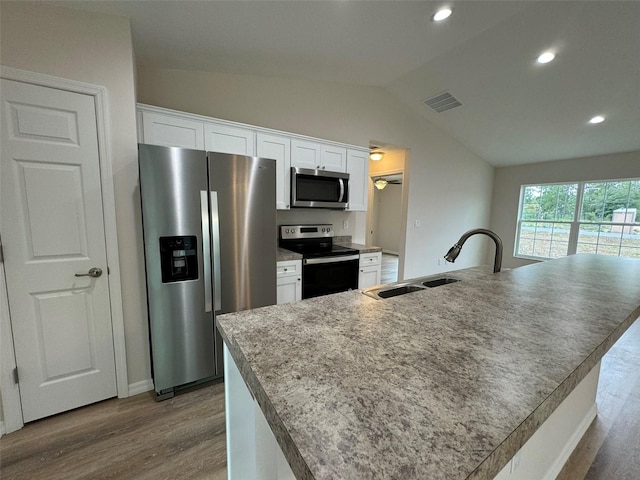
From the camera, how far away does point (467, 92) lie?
11.4 feet

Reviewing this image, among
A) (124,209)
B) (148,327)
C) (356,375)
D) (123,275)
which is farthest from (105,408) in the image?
(356,375)

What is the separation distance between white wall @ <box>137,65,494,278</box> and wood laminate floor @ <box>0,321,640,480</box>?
6.85 feet

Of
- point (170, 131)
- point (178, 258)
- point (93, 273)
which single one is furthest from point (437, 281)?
point (170, 131)

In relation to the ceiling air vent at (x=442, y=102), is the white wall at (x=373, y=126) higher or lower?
lower

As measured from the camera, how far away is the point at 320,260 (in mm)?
2652

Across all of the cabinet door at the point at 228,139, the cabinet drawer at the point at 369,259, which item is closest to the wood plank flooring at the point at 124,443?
the cabinet drawer at the point at 369,259

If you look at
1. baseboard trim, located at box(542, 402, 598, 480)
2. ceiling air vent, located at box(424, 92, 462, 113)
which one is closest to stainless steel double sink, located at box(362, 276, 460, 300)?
baseboard trim, located at box(542, 402, 598, 480)

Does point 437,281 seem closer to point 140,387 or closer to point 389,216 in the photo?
point 140,387

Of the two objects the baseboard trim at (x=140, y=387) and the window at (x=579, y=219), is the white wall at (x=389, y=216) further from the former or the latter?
the baseboard trim at (x=140, y=387)

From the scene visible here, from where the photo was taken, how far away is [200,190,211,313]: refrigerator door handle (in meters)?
1.88

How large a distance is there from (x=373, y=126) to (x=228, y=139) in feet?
7.09

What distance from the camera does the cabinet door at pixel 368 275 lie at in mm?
3021

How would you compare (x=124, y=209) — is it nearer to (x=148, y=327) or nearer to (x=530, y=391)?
(x=148, y=327)

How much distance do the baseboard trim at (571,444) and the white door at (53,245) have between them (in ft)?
8.82
